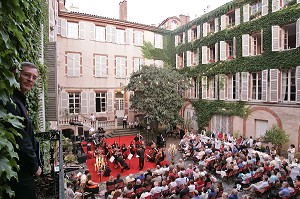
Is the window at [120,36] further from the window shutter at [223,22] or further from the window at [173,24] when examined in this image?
the window shutter at [223,22]

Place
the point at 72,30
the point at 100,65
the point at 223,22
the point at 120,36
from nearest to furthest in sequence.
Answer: the point at 223,22, the point at 72,30, the point at 100,65, the point at 120,36

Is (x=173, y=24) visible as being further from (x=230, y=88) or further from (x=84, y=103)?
(x=84, y=103)

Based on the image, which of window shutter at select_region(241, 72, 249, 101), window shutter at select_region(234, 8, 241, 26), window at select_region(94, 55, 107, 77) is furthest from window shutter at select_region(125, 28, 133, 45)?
window shutter at select_region(241, 72, 249, 101)

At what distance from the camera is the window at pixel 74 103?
78.7 ft

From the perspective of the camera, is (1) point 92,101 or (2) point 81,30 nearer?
(2) point 81,30

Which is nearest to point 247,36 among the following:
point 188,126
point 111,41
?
point 188,126

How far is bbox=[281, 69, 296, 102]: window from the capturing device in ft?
53.4

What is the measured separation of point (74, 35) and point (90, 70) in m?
4.30

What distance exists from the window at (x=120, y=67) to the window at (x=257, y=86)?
14844mm

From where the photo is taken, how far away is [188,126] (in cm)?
2477

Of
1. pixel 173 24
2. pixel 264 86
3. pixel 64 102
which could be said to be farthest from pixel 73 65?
pixel 264 86

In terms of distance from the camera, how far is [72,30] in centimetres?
2412

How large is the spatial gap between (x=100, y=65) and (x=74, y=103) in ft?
17.9

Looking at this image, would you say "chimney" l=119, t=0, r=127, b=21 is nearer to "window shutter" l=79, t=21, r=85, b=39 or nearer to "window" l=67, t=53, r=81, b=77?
"window shutter" l=79, t=21, r=85, b=39
